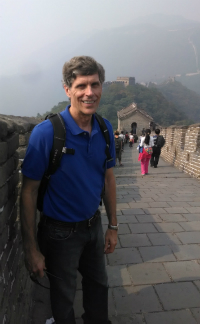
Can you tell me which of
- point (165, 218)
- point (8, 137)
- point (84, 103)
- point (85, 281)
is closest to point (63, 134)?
point (84, 103)

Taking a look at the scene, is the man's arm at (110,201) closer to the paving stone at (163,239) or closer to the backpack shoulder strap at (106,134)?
the backpack shoulder strap at (106,134)

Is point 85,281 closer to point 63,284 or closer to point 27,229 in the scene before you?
point 63,284

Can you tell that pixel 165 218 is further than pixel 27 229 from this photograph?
Yes

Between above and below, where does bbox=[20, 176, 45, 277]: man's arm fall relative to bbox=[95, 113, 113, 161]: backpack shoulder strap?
below

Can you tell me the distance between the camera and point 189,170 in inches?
356

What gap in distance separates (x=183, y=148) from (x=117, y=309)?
28.9ft

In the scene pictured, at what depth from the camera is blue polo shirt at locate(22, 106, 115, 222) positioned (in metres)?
1.47

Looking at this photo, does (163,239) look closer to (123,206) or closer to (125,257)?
(125,257)

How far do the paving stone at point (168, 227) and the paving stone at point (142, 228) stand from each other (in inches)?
3.7

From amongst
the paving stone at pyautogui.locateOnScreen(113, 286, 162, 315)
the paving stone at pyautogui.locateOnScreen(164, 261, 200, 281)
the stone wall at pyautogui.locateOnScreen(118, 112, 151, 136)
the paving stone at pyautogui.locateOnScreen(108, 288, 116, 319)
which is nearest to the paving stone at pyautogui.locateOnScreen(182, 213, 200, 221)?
the paving stone at pyautogui.locateOnScreen(164, 261, 200, 281)

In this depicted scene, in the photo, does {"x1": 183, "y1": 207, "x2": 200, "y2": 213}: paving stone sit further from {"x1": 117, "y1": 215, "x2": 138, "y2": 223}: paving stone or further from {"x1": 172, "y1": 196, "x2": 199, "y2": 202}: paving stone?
{"x1": 117, "y1": 215, "x2": 138, "y2": 223}: paving stone

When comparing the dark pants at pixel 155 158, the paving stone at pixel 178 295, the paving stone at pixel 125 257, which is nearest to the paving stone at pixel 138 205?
the paving stone at pixel 125 257

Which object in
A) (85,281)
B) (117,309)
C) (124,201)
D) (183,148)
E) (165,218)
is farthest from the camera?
(183,148)

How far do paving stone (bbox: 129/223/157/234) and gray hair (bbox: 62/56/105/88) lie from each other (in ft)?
9.51
